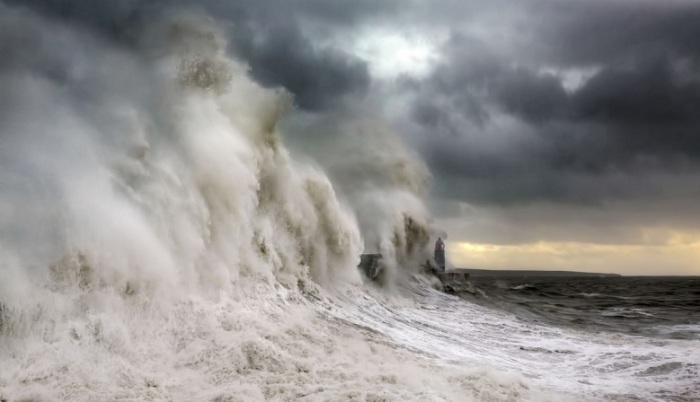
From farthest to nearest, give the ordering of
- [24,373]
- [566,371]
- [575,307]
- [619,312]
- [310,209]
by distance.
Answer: [575,307]
[619,312]
[310,209]
[566,371]
[24,373]

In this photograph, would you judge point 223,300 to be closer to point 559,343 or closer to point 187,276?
point 187,276

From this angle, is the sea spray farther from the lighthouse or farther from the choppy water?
the lighthouse

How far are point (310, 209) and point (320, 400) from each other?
844cm

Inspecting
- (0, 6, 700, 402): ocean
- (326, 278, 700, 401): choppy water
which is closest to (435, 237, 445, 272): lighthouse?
(326, 278, 700, 401): choppy water

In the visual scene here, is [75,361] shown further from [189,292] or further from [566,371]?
[566,371]

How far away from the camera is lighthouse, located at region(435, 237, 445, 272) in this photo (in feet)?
79.9

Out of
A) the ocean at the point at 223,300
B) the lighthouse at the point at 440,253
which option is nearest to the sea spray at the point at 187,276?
the ocean at the point at 223,300

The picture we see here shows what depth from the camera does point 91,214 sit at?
8.88 meters

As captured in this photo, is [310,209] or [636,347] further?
[310,209]

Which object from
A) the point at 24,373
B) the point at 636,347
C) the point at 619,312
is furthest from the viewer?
the point at 619,312

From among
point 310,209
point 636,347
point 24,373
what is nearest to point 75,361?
point 24,373

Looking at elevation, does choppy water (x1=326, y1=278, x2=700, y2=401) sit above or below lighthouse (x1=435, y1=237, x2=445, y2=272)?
below

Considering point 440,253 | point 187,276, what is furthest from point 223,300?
point 440,253

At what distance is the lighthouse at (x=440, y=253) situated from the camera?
24356 mm
